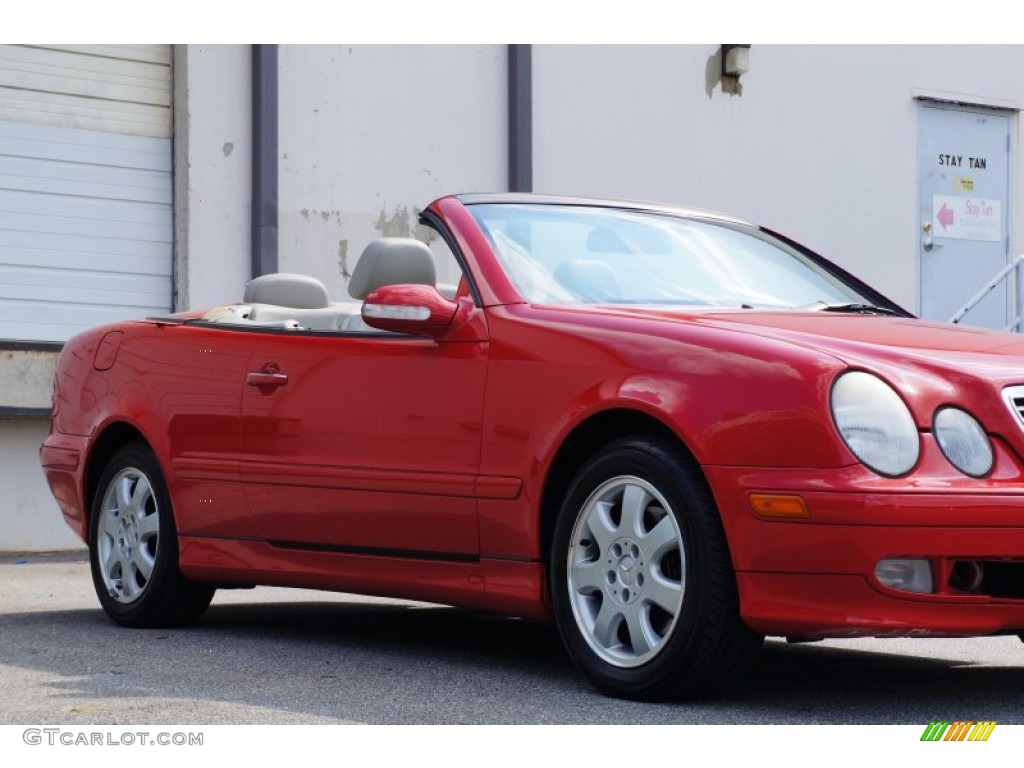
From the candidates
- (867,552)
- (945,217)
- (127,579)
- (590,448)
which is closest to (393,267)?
(590,448)

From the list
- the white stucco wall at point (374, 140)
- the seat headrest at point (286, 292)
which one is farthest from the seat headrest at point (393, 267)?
the white stucco wall at point (374, 140)

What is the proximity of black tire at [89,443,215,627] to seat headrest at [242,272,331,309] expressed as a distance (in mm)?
805

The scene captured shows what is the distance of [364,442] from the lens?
593cm

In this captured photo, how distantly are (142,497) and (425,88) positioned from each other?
6643mm

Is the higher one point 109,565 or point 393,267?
point 393,267

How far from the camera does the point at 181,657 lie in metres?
6.09

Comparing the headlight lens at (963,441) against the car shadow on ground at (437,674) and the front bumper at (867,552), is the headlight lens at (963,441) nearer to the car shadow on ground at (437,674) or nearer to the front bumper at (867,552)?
the front bumper at (867,552)

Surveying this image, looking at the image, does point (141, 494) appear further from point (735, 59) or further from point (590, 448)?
point (735, 59)

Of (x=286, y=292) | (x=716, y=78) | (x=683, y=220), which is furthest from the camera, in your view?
(x=716, y=78)

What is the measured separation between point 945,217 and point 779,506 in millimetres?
11790

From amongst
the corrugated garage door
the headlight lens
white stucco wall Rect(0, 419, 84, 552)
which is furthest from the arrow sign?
the headlight lens

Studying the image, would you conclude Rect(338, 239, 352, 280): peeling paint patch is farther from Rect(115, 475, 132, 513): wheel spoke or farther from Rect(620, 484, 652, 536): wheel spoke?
Rect(620, 484, 652, 536): wheel spoke
